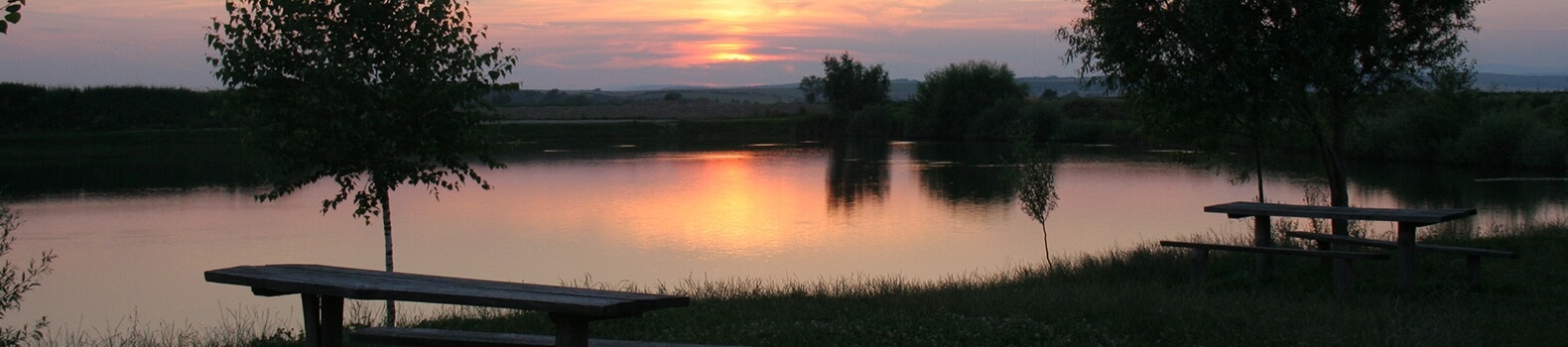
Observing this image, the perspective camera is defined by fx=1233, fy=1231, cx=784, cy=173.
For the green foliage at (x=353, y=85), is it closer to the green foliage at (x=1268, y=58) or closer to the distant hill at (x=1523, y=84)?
the green foliage at (x=1268, y=58)

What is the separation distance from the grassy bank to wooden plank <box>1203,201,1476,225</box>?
1.79ft

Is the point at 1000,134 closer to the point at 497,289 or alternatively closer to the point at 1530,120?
the point at 1530,120

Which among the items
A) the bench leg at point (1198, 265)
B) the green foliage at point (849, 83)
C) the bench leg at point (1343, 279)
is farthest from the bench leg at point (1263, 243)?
the green foliage at point (849, 83)

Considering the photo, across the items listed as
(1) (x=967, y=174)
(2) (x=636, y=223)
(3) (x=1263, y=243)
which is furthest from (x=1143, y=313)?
(1) (x=967, y=174)

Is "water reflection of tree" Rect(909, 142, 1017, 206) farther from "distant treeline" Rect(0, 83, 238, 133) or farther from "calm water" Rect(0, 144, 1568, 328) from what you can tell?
"distant treeline" Rect(0, 83, 238, 133)

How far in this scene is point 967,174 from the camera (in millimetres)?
37156

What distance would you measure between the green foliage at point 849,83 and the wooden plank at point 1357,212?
74.7 m

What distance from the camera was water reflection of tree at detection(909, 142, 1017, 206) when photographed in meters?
28.0

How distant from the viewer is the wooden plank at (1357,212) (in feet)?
28.5

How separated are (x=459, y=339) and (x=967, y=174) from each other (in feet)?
106

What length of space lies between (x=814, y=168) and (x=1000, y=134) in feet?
73.3

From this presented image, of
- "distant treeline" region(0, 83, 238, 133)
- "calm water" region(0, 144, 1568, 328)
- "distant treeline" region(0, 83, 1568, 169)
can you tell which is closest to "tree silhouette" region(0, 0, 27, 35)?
"distant treeline" region(0, 83, 1568, 169)

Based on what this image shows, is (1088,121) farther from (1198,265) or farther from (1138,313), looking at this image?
(1138,313)

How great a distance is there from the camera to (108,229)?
23.2 metres
